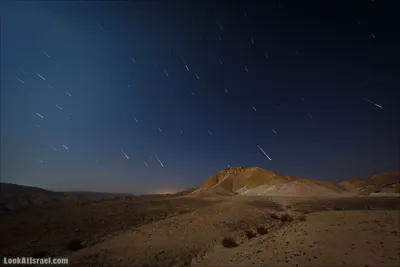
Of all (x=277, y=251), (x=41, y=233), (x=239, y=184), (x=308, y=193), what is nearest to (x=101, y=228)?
(x=41, y=233)

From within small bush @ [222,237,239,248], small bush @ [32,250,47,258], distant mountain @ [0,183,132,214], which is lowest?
small bush @ [222,237,239,248]

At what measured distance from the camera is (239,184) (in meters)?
97.2

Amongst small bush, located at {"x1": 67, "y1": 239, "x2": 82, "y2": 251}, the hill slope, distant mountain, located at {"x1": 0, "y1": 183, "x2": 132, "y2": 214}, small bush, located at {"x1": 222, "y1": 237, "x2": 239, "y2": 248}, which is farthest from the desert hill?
small bush, located at {"x1": 67, "y1": 239, "x2": 82, "y2": 251}

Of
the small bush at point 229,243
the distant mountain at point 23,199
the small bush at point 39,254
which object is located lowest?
the small bush at point 229,243

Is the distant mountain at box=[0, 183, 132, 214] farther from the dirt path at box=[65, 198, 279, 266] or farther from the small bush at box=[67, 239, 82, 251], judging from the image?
the dirt path at box=[65, 198, 279, 266]

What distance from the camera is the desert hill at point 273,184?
213 feet

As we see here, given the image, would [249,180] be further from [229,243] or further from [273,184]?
[229,243]

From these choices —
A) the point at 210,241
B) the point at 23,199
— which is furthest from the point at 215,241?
the point at 23,199

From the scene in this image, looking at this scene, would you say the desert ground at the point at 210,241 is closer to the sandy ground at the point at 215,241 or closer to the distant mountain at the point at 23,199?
the sandy ground at the point at 215,241

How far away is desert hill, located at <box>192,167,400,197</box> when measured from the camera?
6481cm

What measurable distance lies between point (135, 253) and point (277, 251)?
756cm

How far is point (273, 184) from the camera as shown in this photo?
7588cm

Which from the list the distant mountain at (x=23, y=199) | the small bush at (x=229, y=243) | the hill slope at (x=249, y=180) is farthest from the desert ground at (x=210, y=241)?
the hill slope at (x=249, y=180)

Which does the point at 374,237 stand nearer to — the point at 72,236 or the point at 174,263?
the point at 174,263
